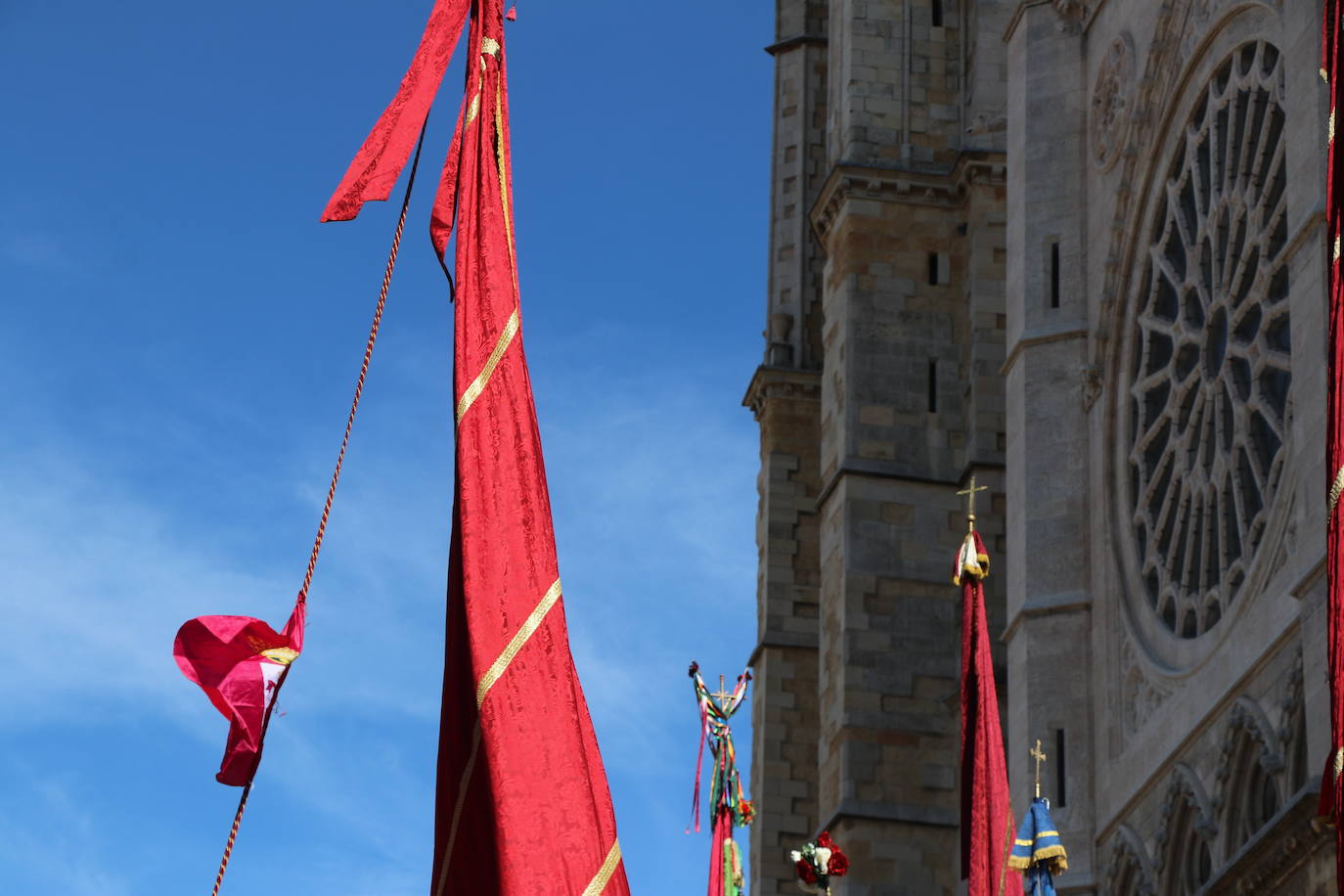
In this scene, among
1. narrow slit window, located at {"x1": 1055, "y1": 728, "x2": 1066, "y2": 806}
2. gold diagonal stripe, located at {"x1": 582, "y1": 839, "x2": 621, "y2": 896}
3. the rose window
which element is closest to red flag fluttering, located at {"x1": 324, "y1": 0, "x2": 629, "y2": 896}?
gold diagonal stripe, located at {"x1": 582, "y1": 839, "x2": 621, "y2": 896}

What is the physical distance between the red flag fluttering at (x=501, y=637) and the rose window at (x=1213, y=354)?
1186 centimetres

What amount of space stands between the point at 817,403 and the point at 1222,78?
11.7 meters

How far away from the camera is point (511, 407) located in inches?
200

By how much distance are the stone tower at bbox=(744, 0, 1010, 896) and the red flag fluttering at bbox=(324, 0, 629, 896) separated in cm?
1831

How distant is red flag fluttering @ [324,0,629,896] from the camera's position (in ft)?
15.1

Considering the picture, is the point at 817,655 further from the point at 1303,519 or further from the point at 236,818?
the point at 236,818

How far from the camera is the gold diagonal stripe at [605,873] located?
4590 mm

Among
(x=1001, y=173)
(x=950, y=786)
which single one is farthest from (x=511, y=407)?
(x=1001, y=173)

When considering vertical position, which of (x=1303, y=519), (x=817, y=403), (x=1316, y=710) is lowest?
(x=1316, y=710)

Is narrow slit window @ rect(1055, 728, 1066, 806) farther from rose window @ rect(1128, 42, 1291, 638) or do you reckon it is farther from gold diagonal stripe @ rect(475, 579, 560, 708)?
gold diagonal stripe @ rect(475, 579, 560, 708)

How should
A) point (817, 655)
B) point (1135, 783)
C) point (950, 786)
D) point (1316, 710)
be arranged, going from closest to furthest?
1. point (1316, 710)
2. point (1135, 783)
3. point (950, 786)
4. point (817, 655)

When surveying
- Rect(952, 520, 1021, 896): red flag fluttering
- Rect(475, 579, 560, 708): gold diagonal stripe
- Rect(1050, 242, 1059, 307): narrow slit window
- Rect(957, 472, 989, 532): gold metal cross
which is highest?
Rect(1050, 242, 1059, 307): narrow slit window

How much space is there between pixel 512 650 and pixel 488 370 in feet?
2.30

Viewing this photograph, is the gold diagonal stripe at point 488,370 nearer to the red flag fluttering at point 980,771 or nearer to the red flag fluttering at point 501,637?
the red flag fluttering at point 501,637
